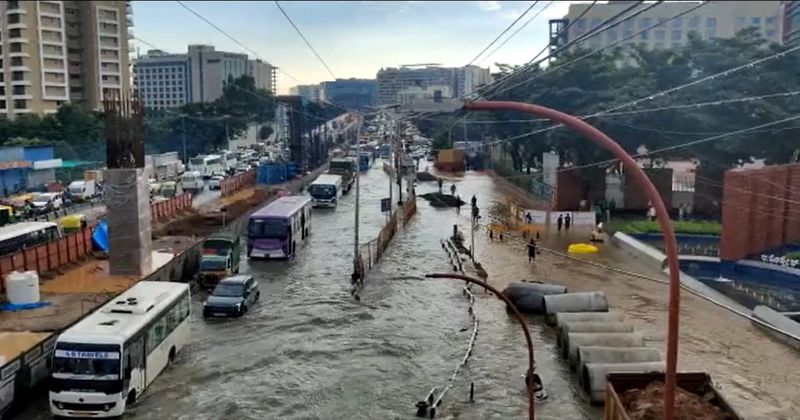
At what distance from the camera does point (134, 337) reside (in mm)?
13812

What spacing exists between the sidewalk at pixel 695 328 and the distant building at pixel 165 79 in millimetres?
117406

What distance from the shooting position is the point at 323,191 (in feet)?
151

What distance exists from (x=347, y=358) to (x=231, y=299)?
4.90 m

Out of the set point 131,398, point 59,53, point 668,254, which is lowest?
point 131,398

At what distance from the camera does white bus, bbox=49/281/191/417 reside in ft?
42.6

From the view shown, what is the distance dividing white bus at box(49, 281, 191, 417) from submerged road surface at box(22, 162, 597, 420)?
659 millimetres

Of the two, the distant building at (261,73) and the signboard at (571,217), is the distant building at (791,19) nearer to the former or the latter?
the signboard at (571,217)

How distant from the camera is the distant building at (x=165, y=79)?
138 m

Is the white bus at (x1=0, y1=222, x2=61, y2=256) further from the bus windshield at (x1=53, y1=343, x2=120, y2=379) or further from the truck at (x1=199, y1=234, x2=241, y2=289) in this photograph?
the bus windshield at (x1=53, y1=343, x2=120, y2=379)

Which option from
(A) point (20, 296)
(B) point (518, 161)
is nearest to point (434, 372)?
(A) point (20, 296)

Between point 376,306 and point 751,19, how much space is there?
75.0m

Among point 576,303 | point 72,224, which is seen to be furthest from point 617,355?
point 72,224

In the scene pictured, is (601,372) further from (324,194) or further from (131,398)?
(324,194)

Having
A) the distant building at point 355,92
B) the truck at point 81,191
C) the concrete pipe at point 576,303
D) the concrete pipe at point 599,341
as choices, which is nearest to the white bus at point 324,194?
the truck at point 81,191
